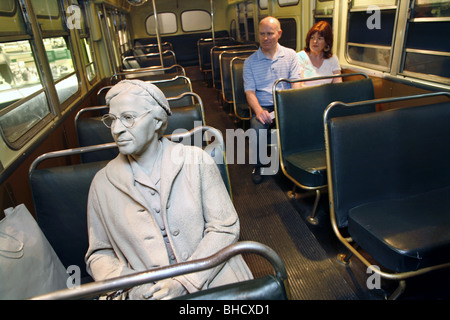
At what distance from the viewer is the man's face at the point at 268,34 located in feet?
9.85

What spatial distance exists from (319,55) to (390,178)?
75.9 inches

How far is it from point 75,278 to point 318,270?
1.53m

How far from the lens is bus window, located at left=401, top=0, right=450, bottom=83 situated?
2475 mm

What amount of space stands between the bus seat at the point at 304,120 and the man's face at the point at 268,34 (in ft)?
2.48

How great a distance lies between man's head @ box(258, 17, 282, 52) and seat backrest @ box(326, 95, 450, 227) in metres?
1.61

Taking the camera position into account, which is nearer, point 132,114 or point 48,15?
point 132,114

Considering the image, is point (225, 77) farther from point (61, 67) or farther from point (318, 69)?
point (61, 67)

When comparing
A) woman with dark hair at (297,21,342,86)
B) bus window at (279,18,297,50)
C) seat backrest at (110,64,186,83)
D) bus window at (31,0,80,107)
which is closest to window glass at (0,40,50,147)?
bus window at (31,0,80,107)

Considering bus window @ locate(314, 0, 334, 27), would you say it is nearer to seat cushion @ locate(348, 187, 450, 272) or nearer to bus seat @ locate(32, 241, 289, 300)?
seat cushion @ locate(348, 187, 450, 272)

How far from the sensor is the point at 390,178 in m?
1.86

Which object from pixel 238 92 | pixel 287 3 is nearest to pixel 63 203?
pixel 238 92
